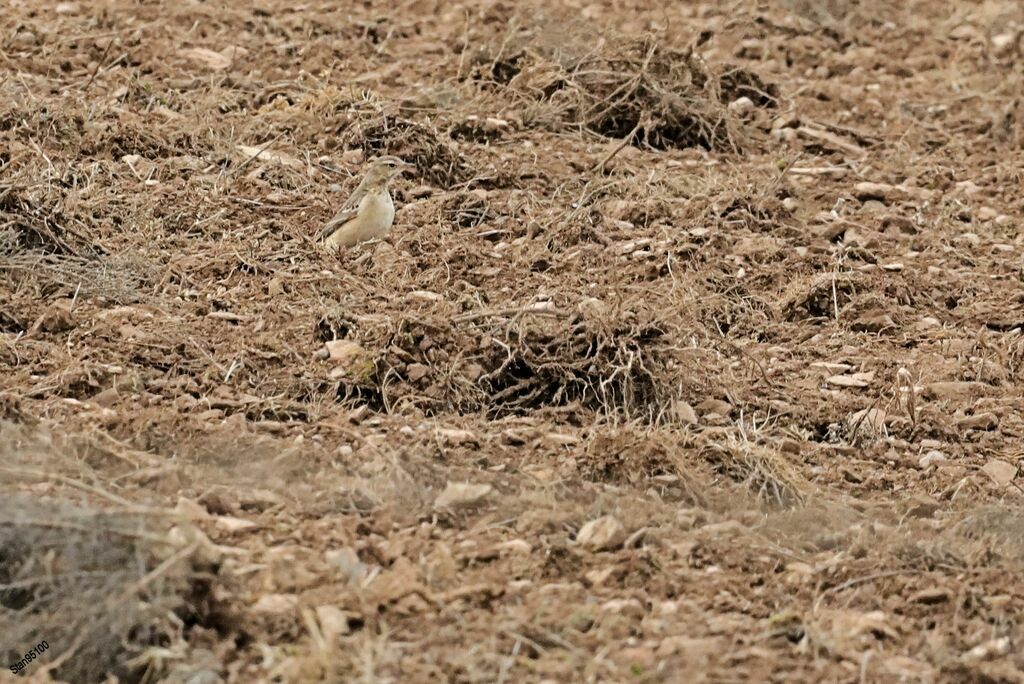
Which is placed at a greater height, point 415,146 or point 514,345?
point 514,345

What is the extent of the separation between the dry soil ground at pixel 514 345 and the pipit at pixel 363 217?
0.11 metres

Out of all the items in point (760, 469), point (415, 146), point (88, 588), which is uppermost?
point (88, 588)

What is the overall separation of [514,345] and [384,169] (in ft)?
6.88

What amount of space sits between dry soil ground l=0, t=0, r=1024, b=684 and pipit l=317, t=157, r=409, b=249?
11 cm

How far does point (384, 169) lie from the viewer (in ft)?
28.3

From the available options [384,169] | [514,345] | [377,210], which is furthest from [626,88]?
[514,345]

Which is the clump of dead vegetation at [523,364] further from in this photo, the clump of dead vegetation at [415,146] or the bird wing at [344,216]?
the clump of dead vegetation at [415,146]

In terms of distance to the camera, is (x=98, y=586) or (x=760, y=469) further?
(x=760, y=469)

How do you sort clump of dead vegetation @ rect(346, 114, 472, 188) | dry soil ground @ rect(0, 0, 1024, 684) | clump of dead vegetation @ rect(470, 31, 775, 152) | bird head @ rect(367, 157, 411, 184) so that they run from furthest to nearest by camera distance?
clump of dead vegetation @ rect(470, 31, 775, 152) → clump of dead vegetation @ rect(346, 114, 472, 188) → bird head @ rect(367, 157, 411, 184) → dry soil ground @ rect(0, 0, 1024, 684)

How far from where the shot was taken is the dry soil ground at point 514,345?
15.7 feet

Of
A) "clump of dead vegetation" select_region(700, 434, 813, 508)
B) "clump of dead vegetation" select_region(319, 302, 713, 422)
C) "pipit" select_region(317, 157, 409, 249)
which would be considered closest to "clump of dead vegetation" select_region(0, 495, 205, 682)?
"clump of dead vegetation" select_region(319, 302, 713, 422)

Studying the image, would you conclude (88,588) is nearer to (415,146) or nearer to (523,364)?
(523,364)

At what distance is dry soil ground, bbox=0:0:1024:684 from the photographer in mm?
4789

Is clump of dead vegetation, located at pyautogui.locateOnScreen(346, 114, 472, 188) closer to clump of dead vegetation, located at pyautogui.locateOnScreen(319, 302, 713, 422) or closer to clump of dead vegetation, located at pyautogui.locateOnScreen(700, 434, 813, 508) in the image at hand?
clump of dead vegetation, located at pyautogui.locateOnScreen(319, 302, 713, 422)
